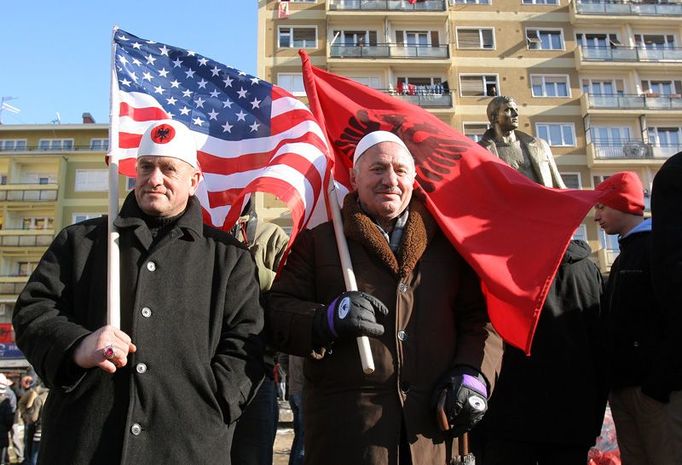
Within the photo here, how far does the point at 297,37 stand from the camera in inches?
1351

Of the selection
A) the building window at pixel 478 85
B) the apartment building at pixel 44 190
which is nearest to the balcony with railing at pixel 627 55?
the building window at pixel 478 85

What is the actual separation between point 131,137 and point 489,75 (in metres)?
32.8

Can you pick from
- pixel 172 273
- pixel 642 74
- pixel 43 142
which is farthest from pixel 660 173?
pixel 43 142

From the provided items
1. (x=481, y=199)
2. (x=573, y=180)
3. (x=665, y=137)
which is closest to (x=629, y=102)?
(x=665, y=137)

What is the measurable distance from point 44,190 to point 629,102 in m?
36.9

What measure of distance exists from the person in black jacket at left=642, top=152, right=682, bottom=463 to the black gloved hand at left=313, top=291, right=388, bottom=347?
4.70 feet

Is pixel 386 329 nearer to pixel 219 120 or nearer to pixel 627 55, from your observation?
pixel 219 120

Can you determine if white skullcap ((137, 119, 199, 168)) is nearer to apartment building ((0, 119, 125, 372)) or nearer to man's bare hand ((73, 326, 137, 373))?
man's bare hand ((73, 326, 137, 373))

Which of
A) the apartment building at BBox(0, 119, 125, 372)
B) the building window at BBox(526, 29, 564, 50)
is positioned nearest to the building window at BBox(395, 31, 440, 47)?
the building window at BBox(526, 29, 564, 50)

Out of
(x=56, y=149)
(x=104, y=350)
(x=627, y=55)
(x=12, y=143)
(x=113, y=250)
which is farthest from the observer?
(x=12, y=143)

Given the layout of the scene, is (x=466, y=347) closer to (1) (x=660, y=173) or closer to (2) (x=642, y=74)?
(1) (x=660, y=173)

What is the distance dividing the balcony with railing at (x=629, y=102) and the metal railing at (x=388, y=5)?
30.7 feet

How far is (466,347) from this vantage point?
2973 millimetres

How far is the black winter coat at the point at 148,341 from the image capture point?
2.50 metres
